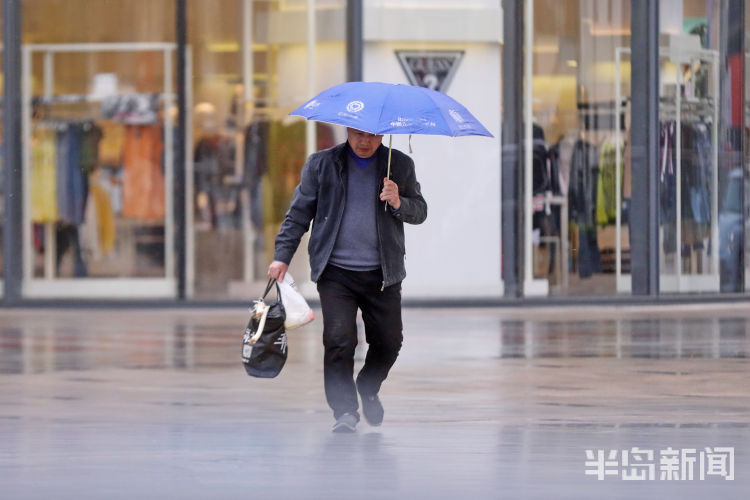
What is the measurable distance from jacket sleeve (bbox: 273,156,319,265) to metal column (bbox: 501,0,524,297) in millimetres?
8330

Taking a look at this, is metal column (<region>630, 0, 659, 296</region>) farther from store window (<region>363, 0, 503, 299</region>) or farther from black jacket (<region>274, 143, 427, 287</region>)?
black jacket (<region>274, 143, 427, 287</region>)

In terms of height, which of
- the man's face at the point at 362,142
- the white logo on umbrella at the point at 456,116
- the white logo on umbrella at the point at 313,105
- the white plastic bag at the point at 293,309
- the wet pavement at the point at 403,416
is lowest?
the wet pavement at the point at 403,416

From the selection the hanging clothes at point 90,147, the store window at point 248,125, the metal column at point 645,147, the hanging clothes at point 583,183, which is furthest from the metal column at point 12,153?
the metal column at point 645,147

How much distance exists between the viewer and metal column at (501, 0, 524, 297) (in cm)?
1584

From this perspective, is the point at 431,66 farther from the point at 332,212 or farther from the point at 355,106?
the point at 355,106

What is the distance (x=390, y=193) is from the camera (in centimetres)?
748

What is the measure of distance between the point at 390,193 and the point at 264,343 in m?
1.03

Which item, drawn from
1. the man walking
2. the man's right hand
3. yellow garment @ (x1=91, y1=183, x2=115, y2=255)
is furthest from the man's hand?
→ yellow garment @ (x1=91, y1=183, x2=115, y2=255)

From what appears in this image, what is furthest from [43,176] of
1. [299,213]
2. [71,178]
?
[299,213]

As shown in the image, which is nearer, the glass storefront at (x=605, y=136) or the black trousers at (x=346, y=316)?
the black trousers at (x=346, y=316)

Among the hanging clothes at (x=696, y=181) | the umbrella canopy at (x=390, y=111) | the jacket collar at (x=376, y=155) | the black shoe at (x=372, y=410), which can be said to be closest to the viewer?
the umbrella canopy at (x=390, y=111)

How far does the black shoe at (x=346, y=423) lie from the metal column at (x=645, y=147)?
354 inches

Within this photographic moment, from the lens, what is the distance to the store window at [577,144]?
15992 mm

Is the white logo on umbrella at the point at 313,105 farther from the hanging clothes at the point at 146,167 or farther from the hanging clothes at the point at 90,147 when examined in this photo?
the hanging clothes at the point at 90,147
